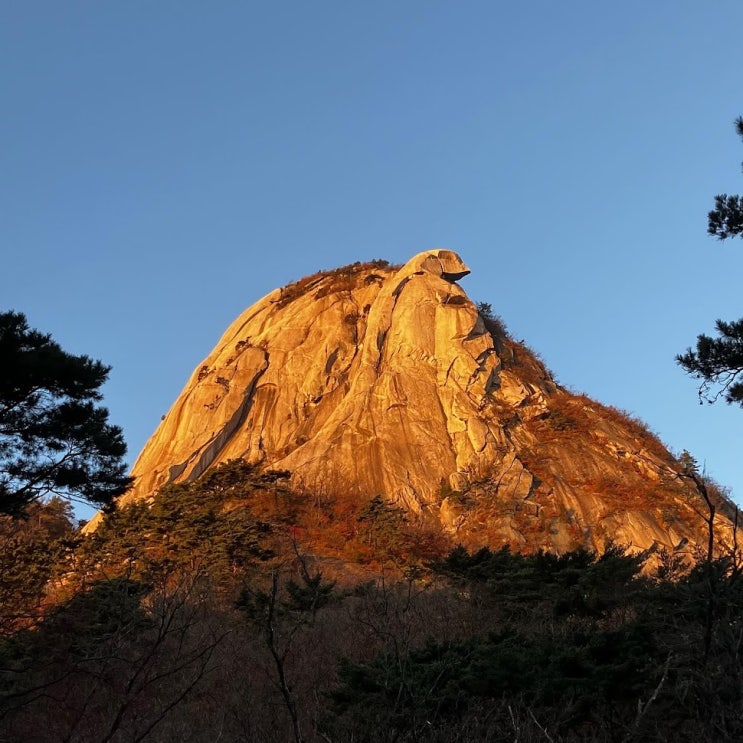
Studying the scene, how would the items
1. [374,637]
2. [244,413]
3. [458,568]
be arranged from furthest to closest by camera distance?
[244,413], [458,568], [374,637]

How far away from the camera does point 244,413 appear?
40.6 meters

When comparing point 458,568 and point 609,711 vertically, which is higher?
point 458,568

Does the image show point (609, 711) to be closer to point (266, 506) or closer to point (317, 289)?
point (266, 506)

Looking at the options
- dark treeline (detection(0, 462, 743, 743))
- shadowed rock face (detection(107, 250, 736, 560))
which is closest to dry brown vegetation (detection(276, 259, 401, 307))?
shadowed rock face (detection(107, 250, 736, 560))

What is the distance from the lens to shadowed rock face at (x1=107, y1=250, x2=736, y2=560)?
33.0 meters

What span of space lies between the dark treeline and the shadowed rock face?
337 centimetres

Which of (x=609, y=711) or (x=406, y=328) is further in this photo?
(x=406, y=328)

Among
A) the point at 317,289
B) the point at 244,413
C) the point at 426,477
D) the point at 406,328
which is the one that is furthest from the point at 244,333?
the point at 426,477

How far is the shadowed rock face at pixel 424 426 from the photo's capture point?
32969 mm

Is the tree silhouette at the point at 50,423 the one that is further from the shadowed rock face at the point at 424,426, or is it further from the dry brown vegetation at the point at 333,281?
the dry brown vegetation at the point at 333,281

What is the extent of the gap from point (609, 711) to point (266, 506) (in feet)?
78.8

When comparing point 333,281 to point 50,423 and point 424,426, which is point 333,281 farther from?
point 50,423

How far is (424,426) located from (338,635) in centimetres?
2088

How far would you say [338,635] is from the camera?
1634 cm
